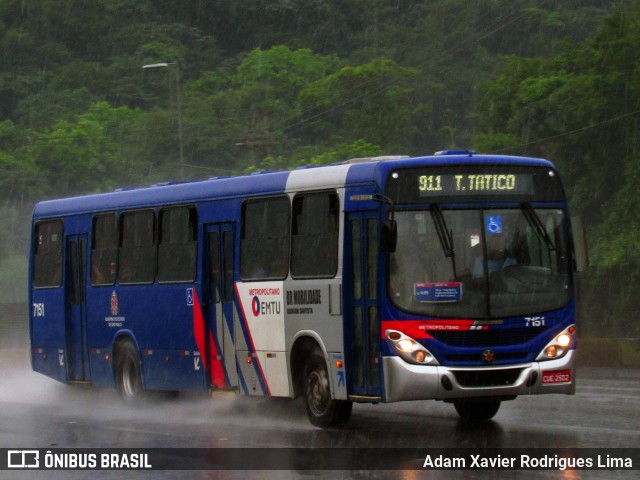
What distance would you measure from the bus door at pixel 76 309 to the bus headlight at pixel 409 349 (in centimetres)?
857

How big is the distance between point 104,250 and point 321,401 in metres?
6.55

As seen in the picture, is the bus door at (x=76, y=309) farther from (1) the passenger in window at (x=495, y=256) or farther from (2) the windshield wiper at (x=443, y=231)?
(1) the passenger in window at (x=495, y=256)

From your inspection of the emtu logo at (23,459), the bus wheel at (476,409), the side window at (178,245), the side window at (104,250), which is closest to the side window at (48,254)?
the side window at (104,250)

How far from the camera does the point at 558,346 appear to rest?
1448 cm

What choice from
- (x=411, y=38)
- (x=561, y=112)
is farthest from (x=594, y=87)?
(x=411, y=38)

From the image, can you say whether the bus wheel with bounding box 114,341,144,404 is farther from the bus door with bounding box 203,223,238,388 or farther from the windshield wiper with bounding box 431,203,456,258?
the windshield wiper with bounding box 431,203,456,258

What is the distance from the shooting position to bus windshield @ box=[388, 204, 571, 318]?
14.1 meters

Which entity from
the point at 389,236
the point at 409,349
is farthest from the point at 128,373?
the point at 389,236

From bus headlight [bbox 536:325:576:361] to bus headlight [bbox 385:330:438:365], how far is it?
3.82 feet

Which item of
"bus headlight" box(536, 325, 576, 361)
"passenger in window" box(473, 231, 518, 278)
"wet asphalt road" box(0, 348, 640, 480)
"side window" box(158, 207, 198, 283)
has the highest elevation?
"passenger in window" box(473, 231, 518, 278)

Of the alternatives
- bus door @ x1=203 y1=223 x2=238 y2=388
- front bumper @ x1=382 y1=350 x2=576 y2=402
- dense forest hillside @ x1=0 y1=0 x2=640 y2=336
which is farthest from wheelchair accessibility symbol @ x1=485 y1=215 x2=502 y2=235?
dense forest hillside @ x1=0 y1=0 x2=640 y2=336

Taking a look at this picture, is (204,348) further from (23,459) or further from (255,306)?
(23,459)

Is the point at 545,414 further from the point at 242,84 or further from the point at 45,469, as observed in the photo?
the point at 242,84

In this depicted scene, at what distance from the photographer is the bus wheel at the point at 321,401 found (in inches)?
602
